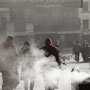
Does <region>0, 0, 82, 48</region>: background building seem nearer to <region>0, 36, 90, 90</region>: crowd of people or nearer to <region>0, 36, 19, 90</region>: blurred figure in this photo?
<region>0, 36, 90, 90</region>: crowd of people

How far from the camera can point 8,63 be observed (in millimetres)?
8812

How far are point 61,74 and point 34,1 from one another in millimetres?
39377

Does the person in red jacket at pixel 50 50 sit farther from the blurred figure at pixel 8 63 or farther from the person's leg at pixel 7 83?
the person's leg at pixel 7 83

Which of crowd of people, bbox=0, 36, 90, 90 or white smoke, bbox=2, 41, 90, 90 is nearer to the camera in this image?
crowd of people, bbox=0, 36, 90, 90

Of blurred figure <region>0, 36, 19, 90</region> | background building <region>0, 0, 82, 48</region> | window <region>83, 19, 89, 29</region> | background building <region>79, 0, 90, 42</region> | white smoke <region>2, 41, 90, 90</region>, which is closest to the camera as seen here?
blurred figure <region>0, 36, 19, 90</region>

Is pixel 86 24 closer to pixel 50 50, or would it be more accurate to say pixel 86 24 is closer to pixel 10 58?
pixel 50 50

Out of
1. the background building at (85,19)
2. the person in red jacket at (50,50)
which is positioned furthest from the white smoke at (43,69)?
the background building at (85,19)

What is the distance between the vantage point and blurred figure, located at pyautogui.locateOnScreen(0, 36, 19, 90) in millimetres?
8820

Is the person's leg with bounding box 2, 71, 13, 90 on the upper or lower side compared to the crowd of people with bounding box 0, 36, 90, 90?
lower

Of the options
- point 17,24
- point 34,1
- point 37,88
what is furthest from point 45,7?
point 37,88

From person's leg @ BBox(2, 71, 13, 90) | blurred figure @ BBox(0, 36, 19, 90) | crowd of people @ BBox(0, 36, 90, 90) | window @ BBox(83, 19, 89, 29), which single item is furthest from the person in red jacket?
window @ BBox(83, 19, 89, 29)

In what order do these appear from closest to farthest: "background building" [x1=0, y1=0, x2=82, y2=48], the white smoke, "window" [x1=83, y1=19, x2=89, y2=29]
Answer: the white smoke
"background building" [x1=0, y1=0, x2=82, y2=48]
"window" [x1=83, y1=19, x2=89, y2=29]

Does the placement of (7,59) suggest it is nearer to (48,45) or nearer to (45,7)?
(48,45)

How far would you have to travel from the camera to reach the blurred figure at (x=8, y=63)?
8.82 meters
